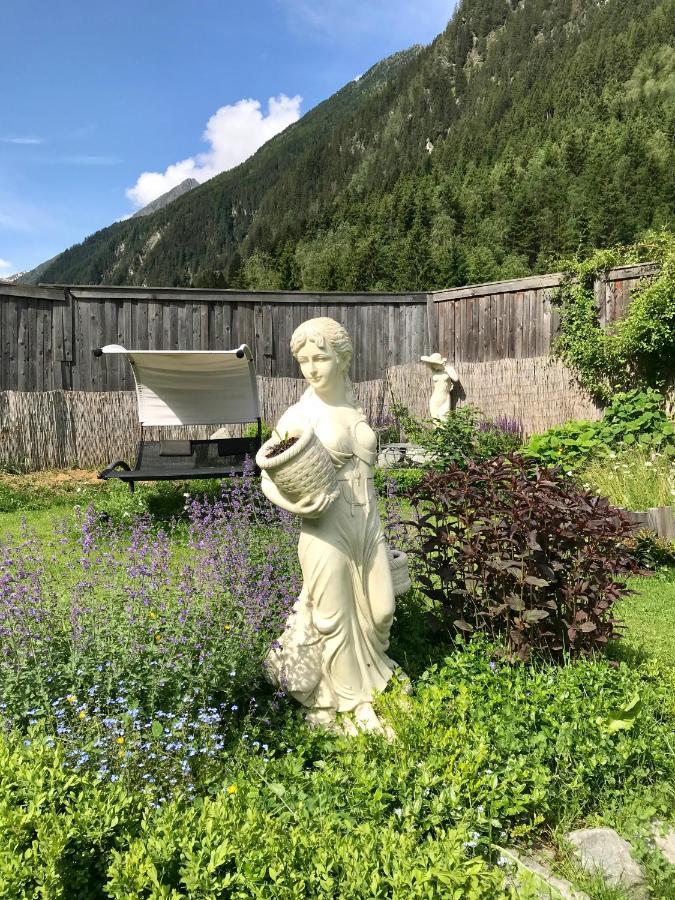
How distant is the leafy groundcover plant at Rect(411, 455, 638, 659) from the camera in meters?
3.17

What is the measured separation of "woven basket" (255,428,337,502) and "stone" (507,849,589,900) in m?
1.33

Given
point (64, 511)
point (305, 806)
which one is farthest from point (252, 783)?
point (64, 511)

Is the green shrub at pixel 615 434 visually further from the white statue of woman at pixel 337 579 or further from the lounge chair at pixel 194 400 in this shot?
the white statue of woman at pixel 337 579

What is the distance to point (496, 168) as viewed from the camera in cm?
2098

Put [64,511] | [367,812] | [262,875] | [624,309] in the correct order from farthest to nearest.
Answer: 1. [624,309]
2. [64,511]
3. [367,812]
4. [262,875]

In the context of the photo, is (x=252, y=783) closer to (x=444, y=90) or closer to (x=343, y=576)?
(x=343, y=576)

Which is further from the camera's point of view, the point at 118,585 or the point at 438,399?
the point at 438,399

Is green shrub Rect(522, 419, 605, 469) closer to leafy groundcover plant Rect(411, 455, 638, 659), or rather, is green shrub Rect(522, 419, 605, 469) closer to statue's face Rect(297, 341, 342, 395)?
leafy groundcover plant Rect(411, 455, 638, 659)

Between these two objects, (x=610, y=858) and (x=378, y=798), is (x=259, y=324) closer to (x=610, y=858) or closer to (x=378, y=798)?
(x=378, y=798)

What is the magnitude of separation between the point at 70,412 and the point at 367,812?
8165mm

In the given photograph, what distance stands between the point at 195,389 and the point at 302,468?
6.19 meters

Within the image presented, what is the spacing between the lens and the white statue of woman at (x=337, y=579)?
8.58 feet

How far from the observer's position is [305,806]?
7.15 ft

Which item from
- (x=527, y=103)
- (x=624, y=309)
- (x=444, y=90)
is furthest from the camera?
(x=444, y=90)
